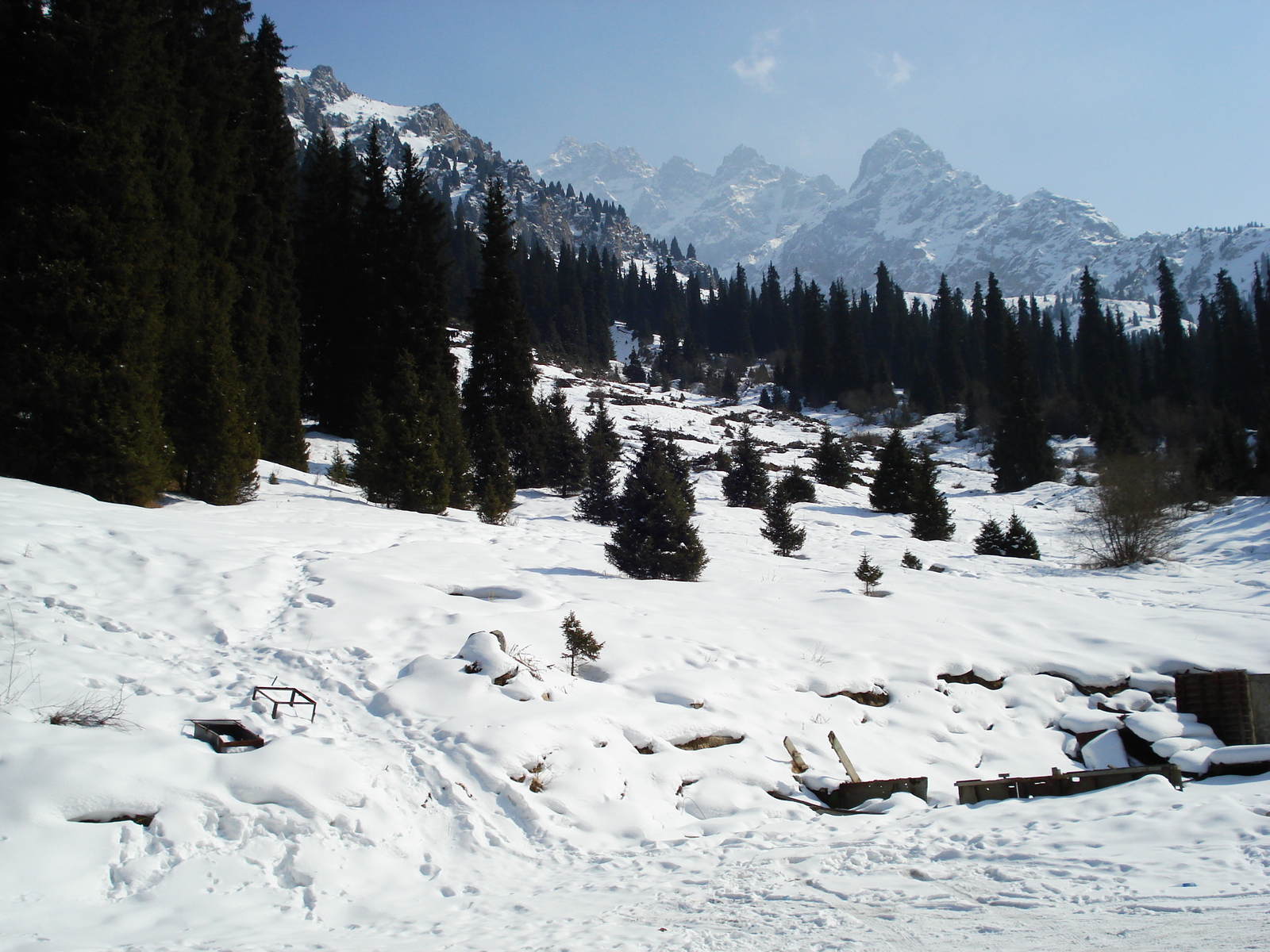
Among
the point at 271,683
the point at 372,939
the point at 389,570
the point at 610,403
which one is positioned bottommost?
the point at 372,939

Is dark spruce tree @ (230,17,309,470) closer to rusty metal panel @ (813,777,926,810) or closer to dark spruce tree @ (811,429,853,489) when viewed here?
rusty metal panel @ (813,777,926,810)

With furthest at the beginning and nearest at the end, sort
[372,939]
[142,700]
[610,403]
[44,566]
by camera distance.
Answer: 1. [610,403]
2. [44,566]
3. [142,700]
4. [372,939]

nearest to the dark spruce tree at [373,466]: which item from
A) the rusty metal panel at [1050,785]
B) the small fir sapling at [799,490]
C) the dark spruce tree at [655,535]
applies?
the dark spruce tree at [655,535]

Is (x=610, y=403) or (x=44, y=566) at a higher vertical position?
(x=610, y=403)

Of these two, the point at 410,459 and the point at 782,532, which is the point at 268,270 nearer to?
the point at 410,459

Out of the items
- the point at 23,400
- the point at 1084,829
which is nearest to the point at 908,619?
the point at 1084,829

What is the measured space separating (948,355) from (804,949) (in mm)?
87123

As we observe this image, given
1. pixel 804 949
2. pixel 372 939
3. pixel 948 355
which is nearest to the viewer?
pixel 804 949

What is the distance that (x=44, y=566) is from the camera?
22.9ft

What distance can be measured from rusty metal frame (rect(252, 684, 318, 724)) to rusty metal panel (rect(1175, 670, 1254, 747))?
9.65 metres

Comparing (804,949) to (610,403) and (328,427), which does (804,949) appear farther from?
(610,403)

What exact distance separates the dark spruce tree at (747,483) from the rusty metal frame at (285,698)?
2243 cm

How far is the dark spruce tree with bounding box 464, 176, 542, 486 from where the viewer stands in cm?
2666

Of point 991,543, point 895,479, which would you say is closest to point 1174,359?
point 895,479
